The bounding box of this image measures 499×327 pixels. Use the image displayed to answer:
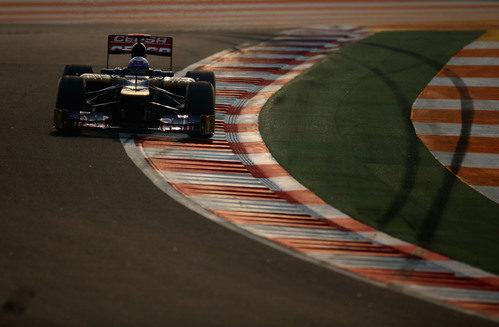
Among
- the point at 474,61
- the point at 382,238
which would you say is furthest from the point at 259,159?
the point at 474,61

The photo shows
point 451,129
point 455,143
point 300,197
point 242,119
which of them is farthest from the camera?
point 451,129

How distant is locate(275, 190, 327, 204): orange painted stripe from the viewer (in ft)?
34.1

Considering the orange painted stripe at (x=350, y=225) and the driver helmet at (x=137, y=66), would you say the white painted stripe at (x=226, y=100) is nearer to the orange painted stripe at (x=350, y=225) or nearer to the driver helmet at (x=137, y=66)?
the driver helmet at (x=137, y=66)

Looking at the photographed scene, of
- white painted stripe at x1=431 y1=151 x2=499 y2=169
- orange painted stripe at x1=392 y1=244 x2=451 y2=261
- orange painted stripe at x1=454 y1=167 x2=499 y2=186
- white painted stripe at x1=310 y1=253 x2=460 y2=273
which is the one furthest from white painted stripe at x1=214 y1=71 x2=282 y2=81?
white painted stripe at x1=310 y1=253 x2=460 y2=273

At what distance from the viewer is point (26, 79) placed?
56.9ft

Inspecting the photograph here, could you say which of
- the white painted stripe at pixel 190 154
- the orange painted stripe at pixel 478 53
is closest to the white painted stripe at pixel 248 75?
the orange painted stripe at pixel 478 53

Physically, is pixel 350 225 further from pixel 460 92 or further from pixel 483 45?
pixel 483 45

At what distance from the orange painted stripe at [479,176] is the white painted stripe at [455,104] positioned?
369 centimetres

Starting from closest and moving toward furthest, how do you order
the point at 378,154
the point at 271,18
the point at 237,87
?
1. the point at 378,154
2. the point at 237,87
3. the point at 271,18

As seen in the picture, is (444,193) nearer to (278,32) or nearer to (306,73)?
(306,73)

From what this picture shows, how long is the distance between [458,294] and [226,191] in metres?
3.62

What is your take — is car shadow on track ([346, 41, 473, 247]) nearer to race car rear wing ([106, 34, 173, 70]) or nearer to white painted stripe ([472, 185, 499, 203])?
white painted stripe ([472, 185, 499, 203])

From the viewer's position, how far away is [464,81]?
1845cm

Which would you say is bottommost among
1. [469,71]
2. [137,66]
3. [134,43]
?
[469,71]
